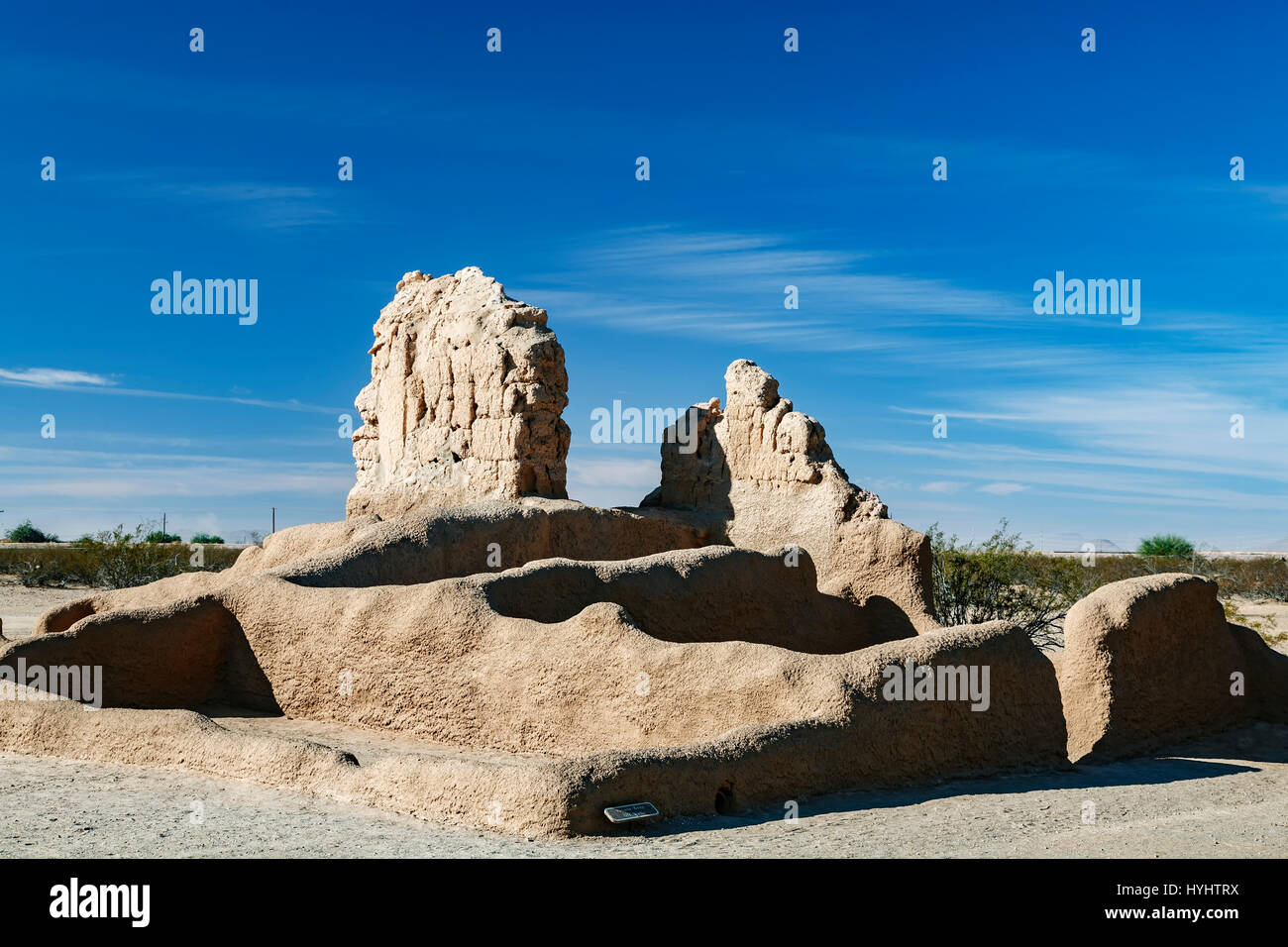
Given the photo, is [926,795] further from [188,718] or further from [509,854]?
[188,718]

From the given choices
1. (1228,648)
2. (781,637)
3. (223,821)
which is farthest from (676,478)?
(223,821)

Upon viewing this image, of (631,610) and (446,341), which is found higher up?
(446,341)

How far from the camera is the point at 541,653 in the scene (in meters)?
9.57

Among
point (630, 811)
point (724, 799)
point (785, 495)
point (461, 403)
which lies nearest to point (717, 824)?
point (724, 799)

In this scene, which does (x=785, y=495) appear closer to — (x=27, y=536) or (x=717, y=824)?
(x=717, y=824)

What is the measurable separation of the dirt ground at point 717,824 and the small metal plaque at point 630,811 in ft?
0.33

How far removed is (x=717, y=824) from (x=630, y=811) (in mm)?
597

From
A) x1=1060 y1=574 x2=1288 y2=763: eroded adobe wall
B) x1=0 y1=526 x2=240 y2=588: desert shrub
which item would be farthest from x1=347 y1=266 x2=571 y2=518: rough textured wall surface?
x1=0 y1=526 x2=240 y2=588: desert shrub

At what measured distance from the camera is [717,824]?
24.5 feet

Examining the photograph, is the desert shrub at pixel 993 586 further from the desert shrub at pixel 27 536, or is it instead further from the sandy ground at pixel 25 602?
the desert shrub at pixel 27 536

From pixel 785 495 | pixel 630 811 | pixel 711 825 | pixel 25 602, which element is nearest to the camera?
pixel 630 811

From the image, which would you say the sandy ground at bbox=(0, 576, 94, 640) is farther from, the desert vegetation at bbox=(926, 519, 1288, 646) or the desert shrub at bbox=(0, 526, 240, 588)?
the desert vegetation at bbox=(926, 519, 1288, 646)

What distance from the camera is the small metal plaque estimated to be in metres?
7.13

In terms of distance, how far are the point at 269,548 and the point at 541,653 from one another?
20.9 ft
